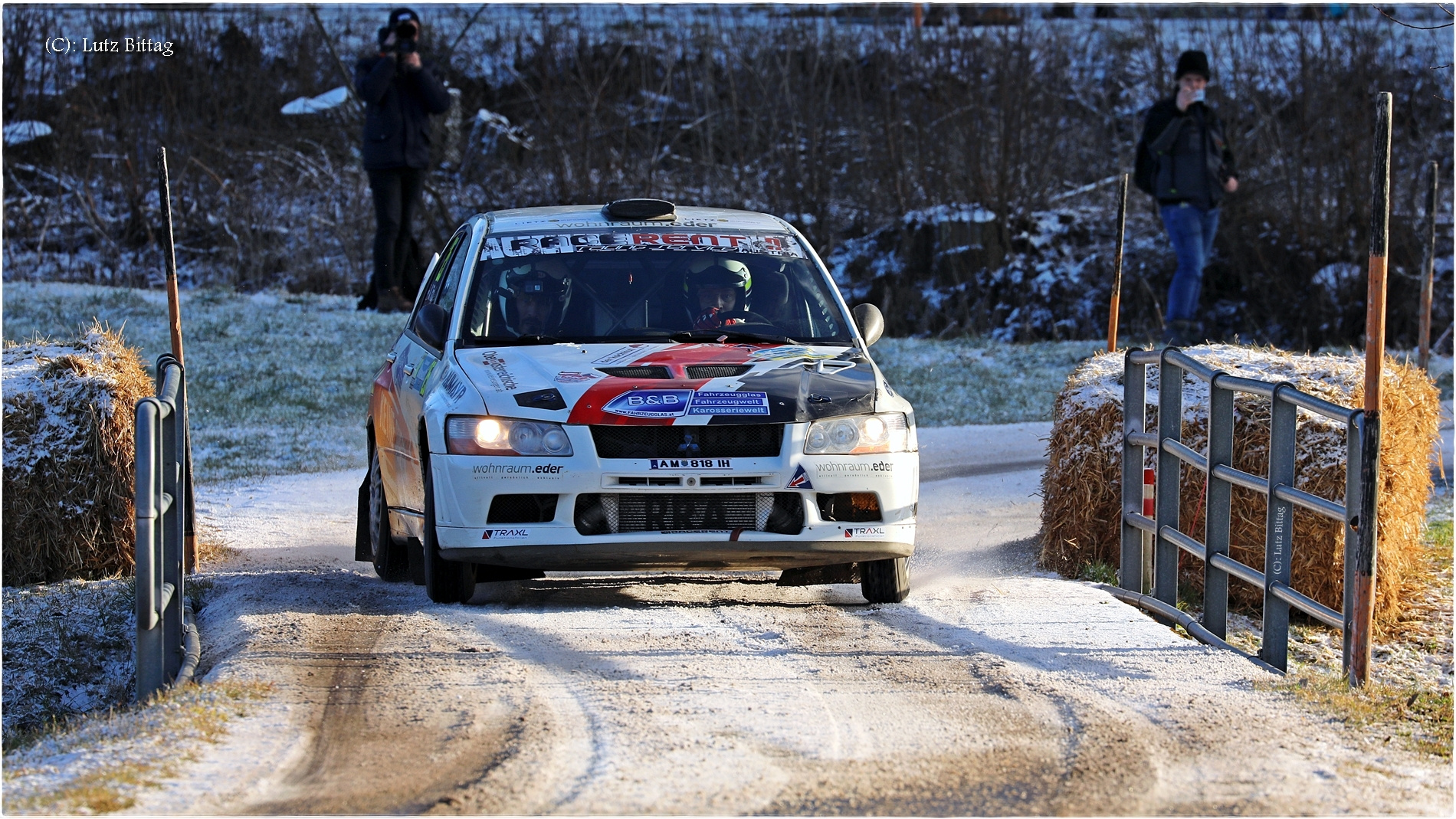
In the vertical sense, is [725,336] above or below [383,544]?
above

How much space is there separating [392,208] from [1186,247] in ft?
25.7

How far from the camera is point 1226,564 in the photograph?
666 cm

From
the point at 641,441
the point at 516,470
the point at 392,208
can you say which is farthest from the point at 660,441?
the point at 392,208

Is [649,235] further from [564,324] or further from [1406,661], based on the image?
[1406,661]

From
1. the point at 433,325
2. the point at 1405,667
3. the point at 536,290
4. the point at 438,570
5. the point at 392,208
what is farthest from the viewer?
the point at 392,208

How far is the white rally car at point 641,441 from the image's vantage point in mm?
6133

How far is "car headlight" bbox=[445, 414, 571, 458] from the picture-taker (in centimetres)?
612

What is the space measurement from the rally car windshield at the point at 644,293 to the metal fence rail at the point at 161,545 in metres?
1.46


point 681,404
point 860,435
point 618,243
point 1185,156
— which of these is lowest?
point 860,435

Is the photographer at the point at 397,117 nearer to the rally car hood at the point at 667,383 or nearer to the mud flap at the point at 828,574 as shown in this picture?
the rally car hood at the point at 667,383

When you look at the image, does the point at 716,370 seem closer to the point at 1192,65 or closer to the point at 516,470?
the point at 516,470

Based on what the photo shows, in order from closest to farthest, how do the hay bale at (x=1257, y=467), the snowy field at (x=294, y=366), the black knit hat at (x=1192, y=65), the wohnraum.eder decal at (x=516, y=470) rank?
the wohnraum.eder decal at (x=516, y=470), the hay bale at (x=1257, y=467), the snowy field at (x=294, y=366), the black knit hat at (x=1192, y=65)

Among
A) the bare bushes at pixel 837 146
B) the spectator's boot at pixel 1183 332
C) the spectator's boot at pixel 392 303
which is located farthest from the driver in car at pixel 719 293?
the bare bushes at pixel 837 146

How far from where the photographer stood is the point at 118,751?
14.3 ft
